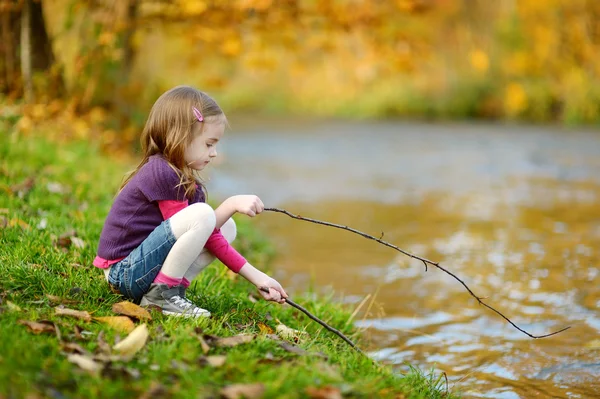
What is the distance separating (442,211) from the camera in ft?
27.2

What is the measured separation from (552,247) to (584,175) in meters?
4.71

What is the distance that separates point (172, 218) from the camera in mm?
3012

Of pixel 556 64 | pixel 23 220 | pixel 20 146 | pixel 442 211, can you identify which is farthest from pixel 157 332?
pixel 556 64

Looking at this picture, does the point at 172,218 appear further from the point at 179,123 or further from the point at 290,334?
the point at 290,334

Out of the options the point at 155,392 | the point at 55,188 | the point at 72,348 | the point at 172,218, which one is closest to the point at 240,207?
the point at 172,218

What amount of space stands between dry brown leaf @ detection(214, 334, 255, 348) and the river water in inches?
43.3

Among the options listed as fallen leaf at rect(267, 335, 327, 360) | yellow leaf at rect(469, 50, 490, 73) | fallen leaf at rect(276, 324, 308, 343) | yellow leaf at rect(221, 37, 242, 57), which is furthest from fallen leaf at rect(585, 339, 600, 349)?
yellow leaf at rect(469, 50, 490, 73)

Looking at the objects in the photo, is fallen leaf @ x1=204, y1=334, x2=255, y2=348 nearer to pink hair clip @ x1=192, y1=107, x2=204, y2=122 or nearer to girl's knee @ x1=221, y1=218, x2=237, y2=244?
girl's knee @ x1=221, y1=218, x2=237, y2=244

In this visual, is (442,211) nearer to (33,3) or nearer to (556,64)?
(33,3)

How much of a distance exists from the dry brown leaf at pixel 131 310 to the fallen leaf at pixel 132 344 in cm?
38

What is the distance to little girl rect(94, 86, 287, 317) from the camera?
3.02 metres

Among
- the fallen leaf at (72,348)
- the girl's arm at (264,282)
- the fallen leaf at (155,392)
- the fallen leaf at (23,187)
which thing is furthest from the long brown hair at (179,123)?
Answer: the fallen leaf at (23,187)

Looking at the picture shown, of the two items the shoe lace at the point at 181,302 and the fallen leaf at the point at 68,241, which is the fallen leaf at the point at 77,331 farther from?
the fallen leaf at the point at 68,241

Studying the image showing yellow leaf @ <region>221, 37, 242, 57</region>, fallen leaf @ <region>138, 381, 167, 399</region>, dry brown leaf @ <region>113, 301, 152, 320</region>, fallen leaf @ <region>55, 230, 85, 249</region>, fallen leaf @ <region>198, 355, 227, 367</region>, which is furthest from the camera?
yellow leaf @ <region>221, 37, 242, 57</region>
